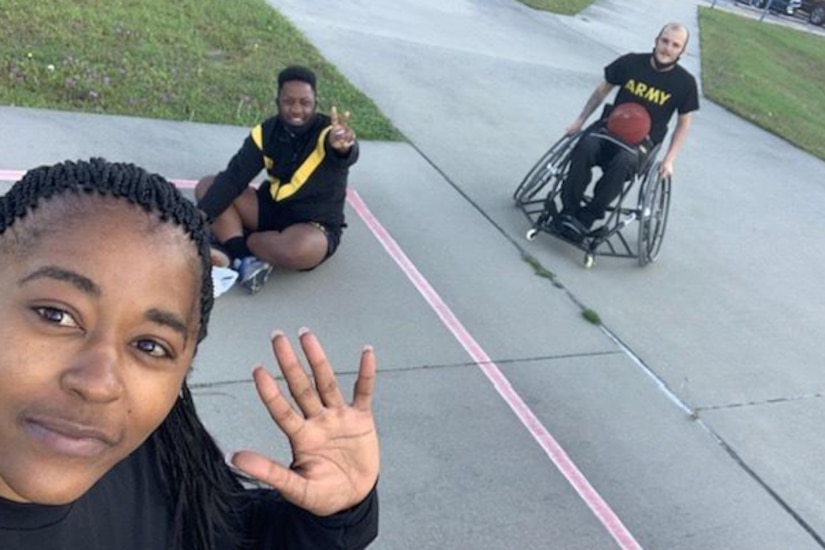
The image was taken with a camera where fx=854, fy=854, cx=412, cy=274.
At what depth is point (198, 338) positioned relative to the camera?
48.6 inches

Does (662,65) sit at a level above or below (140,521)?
above

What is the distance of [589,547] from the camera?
3080mm

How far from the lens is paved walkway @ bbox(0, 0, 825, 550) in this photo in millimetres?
3256

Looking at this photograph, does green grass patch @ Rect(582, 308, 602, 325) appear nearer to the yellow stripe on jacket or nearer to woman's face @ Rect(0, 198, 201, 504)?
the yellow stripe on jacket

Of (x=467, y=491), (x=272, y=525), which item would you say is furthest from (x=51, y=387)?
(x=467, y=491)

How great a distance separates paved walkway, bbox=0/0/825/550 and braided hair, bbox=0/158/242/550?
1499mm

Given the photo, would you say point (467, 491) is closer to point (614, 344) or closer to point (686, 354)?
point (614, 344)

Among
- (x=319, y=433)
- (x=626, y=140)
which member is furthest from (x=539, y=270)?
(x=319, y=433)

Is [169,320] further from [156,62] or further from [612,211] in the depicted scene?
[156,62]

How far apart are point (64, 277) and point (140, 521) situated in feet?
1.54

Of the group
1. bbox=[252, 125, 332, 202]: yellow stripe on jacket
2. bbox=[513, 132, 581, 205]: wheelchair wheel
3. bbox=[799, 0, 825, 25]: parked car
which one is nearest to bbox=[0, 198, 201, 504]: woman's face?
bbox=[252, 125, 332, 202]: yellow stripe on jacket

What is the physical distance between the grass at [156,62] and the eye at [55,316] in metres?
4.97

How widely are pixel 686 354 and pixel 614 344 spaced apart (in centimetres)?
41

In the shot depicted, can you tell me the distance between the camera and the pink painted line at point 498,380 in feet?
10.6
